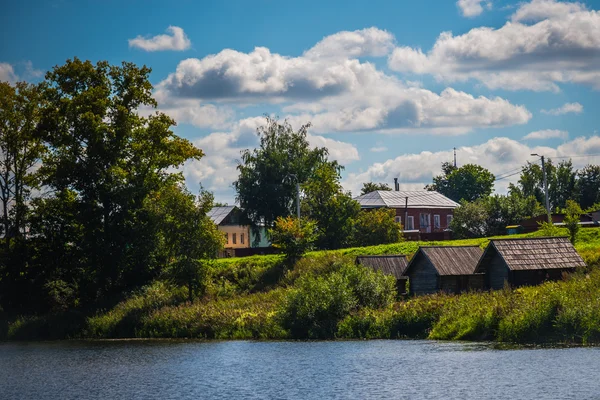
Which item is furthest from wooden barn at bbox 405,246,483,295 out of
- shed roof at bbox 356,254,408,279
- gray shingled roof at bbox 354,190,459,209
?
gray shingled roof at bbox 354,190,459,209

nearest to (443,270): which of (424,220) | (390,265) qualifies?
(390,265)

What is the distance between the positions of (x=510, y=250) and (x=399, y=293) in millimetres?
10298

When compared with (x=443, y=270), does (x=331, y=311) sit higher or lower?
lower

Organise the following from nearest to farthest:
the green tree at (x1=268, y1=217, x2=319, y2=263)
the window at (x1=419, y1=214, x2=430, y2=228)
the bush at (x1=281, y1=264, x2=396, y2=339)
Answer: the bush at (x1=281, y1=264, x2=396, y2=339)
the green tree at (x1=268, y1=217, x2=319, y2=263)
the window at (x1=419, y1=214, x2=430, y2=228)

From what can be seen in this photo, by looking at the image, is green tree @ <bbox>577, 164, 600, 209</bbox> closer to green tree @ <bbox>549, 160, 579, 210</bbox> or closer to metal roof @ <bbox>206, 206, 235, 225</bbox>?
green tree @ <bbox>549, 160, 579, 210</bbox>

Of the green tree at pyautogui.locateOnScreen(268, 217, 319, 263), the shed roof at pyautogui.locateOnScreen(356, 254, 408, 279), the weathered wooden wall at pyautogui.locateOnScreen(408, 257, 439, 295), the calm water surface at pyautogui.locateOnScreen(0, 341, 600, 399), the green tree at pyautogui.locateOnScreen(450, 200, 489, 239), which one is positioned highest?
the green tree at pyautogui.locateOnScreen(450, 200, 489, 239)

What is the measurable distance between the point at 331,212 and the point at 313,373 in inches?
1953

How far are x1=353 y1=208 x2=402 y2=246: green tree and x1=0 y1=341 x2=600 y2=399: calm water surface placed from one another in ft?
125

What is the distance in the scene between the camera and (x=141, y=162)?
65312mm

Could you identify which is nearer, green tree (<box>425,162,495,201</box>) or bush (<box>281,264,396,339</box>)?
bush (<box>281,264,396,339</box>)

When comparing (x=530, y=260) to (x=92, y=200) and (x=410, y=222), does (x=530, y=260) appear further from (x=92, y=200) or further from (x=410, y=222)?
(x=410, y=222)

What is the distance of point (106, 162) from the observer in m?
64.4

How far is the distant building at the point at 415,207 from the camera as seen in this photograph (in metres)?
120

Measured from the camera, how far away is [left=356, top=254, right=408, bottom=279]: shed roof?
61719 mm
